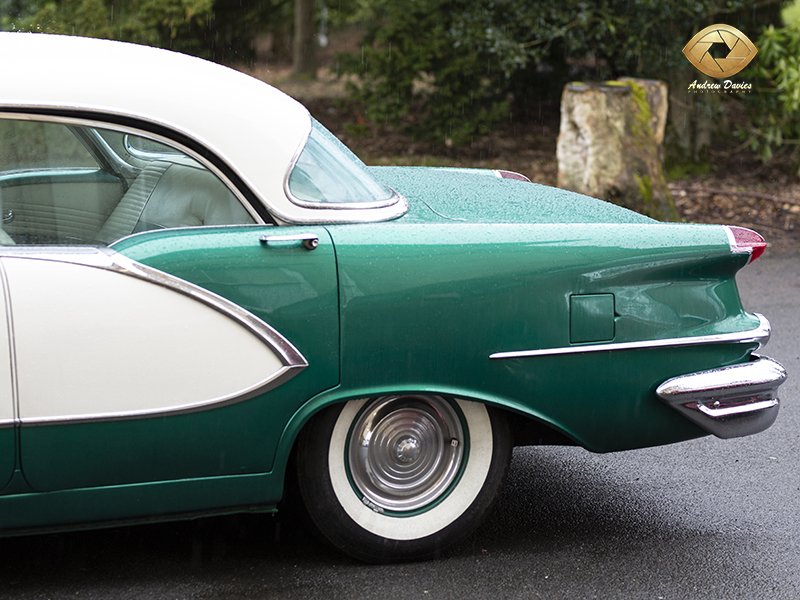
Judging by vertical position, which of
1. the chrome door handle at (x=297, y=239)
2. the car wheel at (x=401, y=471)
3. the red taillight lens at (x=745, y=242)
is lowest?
the car wheel at (x=401, y=471)

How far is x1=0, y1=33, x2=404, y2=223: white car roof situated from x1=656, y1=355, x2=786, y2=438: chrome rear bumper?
1.10 metres

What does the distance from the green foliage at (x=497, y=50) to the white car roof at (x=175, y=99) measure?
24.3 ft

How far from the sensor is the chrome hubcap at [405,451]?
2.75 metres

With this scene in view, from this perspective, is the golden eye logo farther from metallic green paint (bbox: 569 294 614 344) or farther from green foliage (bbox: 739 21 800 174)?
metallic green paint (bbox: 569 294 614 344)

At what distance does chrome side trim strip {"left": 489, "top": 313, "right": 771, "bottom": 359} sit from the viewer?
2664 mm

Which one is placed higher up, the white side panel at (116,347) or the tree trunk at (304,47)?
Result: the tree trunk at (304,47)

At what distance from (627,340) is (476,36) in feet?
26.3

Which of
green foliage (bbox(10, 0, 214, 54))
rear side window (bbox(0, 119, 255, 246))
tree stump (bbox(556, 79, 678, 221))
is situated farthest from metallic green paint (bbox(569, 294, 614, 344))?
green foliage (bbox(10, 0, 214, 54))

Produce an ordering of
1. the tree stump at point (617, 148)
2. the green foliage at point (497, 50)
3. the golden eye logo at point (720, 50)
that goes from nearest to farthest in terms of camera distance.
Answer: the tree stump at point (617, 148), the green foliage at point (497, 50), the golden eye logo at point (720, 50)

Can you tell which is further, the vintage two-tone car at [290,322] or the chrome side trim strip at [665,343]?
the chrome side trim strip at [665,343]

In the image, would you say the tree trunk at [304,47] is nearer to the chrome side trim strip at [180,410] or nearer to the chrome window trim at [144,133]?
the chrome window trim at [144,133]

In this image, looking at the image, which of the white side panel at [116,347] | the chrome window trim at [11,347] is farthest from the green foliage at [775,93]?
the chrome window trim at [11,347]

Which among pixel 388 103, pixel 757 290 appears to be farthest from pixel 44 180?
pixel 388 103

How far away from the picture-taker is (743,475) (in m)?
3.59
